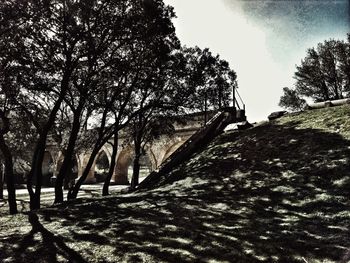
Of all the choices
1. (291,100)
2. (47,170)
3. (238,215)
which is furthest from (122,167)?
(238,215)

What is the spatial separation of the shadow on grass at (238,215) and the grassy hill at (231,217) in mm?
14

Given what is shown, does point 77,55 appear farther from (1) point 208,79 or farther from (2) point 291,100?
(2) point 291,100

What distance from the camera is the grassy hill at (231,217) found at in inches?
148

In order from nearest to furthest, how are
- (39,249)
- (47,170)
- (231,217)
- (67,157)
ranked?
1. (39,249)
2. (231,217)
3. (67,157)
4. (47,170)

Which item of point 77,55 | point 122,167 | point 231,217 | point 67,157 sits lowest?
point 231,217

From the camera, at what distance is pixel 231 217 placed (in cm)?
496

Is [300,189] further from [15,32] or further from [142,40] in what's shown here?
[15,32]

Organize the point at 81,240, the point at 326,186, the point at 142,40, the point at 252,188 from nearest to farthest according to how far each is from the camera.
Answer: the point at 81,240 < the point at 326,186 < the point at 252,188 < the point at 142,40

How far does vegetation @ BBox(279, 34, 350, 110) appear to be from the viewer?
23.6 m

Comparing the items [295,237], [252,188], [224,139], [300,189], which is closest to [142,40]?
[224,139]

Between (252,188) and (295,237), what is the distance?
2.38 m

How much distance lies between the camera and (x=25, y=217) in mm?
6535

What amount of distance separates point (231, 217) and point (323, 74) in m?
23.6

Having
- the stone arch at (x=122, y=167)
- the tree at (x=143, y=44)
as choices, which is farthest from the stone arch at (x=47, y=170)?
the tree at (x=143, y=44)
